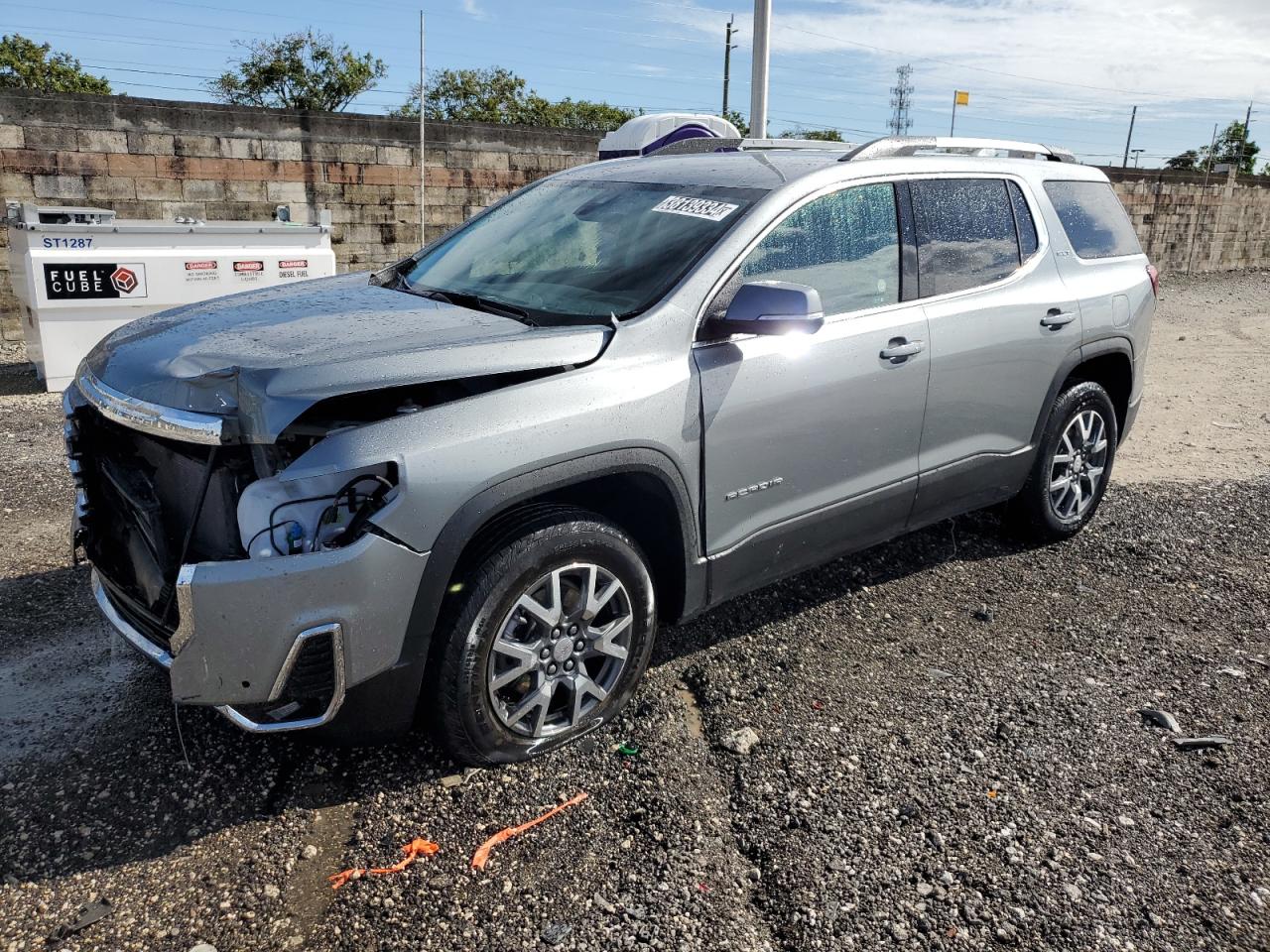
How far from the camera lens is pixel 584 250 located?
3652 mm

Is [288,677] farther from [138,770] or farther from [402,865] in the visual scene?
Answer: [138,770]

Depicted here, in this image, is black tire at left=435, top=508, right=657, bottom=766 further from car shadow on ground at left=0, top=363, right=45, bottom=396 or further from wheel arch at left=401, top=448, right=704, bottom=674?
car shadow on ground at left=0, top=363, right=45, bottom=396

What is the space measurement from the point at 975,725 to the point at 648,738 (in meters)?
1.16

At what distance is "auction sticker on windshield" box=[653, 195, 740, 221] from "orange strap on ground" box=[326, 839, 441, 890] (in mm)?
2259

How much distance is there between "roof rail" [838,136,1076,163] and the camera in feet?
13.3

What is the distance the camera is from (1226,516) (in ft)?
18.9

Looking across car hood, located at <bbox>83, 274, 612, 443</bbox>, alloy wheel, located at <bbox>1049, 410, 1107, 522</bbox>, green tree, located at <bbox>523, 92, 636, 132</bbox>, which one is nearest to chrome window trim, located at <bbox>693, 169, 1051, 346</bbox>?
car hood, located at <bbox>83, 274, 612, 443</bbox>

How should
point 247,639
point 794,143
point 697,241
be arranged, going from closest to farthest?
1. point 247,639
2. point 697,241
3. point 794,143

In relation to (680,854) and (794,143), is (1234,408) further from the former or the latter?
(680,854)

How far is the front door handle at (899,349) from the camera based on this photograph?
3.72 metres

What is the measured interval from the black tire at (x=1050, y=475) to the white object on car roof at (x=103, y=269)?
600 centimetres

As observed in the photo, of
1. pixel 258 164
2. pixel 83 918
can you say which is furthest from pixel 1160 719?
pixel 258 164

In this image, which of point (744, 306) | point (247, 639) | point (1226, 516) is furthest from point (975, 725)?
point (1226, 516)

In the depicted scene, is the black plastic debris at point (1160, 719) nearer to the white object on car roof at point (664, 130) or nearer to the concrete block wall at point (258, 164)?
the white object on car roof at point (664, 130)
